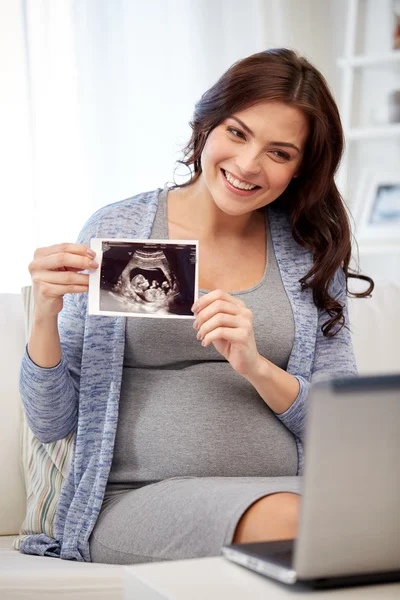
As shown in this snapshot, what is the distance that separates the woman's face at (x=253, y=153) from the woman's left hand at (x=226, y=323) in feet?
1.03

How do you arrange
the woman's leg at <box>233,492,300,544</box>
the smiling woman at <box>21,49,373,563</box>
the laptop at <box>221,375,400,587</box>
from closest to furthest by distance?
the laptop at <box>221,375,400,587</box> < the woman's leg at <box>233,492,300,544</box> < the smiling woman at <box>21,49,373,563</box>

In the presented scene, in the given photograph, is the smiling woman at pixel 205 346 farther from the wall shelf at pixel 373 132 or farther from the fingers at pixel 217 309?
the wall shelf at pixel 373 132

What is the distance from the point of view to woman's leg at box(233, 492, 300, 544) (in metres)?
1.12

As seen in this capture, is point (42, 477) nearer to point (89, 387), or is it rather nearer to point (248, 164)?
point (89, 387)

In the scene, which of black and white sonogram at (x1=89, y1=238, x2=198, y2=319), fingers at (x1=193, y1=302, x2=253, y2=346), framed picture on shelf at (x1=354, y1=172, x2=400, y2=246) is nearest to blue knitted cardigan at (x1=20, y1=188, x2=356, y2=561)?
black and white sonogram at (x1=89, y1=238, x2=198, y2=319)

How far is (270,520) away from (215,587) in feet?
0.88

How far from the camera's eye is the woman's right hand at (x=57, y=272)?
1433mm

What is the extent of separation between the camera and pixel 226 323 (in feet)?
4.59

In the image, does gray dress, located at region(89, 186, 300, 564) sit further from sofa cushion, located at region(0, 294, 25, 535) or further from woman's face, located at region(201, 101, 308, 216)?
sofa cushion, located at region(0, 294, 25, 535)

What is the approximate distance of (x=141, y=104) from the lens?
9.99ft

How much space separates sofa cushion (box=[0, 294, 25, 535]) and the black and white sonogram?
1.49 ft

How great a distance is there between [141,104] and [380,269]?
1449mm

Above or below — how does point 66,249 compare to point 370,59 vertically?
below

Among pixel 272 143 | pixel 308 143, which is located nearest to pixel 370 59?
pixel 308 143
